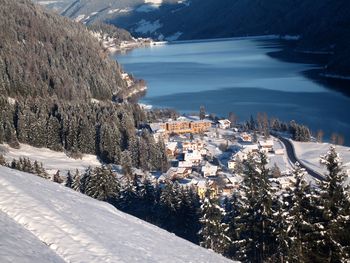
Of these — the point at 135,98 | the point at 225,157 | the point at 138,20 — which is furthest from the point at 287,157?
the point at 138,20

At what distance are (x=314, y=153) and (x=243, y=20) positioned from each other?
395ft

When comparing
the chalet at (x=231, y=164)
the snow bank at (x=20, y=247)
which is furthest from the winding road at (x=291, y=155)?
the snow bank at (x=20, y=247)

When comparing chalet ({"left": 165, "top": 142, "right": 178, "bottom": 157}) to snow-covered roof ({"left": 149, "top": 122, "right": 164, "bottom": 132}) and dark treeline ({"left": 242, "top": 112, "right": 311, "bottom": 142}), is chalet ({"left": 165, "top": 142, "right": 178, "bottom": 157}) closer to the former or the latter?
snow-covered roof ({"left": 149, "top": 122, "right": 164, "bottom": 132})

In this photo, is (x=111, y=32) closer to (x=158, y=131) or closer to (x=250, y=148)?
(x=158, y=131)

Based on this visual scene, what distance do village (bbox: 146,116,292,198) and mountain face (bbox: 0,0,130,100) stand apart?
11947mm

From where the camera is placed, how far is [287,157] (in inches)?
915

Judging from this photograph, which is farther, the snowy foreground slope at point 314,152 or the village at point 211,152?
the snowy foreground slope at point 314,152

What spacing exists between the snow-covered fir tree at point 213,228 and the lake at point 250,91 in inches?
744

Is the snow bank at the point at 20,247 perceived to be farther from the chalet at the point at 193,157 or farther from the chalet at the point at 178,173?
the chalet at the point at 193,157

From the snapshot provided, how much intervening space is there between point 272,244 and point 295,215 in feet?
4.89

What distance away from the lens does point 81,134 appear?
24.4 meters

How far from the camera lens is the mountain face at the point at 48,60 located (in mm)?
37688

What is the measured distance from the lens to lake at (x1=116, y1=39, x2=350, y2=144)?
34500 millimetres

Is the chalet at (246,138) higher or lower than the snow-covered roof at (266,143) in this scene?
lower
